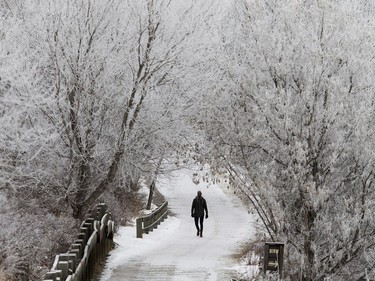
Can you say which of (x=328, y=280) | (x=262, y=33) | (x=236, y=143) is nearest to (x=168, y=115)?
(x=236, y=143)

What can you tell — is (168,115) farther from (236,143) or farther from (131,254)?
(131,254)

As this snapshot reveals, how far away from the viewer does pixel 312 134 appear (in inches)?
543

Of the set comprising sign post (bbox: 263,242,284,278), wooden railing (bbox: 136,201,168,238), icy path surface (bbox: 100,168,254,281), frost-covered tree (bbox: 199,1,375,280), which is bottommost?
icy path surface (bbox: 100,168,254,281)

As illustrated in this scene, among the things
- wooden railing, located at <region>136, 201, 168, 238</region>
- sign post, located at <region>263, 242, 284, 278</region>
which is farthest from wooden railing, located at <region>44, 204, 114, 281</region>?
wooden railing, located at <region>136, 201, 168, 238</region>

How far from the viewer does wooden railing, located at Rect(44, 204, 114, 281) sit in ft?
33.4

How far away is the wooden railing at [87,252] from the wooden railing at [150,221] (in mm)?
3456

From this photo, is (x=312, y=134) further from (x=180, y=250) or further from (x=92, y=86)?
(x=180, y=250)

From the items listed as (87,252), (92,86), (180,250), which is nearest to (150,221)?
(180,250)

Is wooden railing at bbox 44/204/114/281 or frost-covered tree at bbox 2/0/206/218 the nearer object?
wooden railing at bbox 44/204/114/281

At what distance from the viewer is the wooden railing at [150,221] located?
887 inches

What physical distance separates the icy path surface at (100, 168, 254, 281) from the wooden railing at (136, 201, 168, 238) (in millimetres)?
236

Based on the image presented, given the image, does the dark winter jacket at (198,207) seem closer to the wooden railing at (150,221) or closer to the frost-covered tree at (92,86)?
the wooden railing at (150,221)

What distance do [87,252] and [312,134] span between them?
190 inches

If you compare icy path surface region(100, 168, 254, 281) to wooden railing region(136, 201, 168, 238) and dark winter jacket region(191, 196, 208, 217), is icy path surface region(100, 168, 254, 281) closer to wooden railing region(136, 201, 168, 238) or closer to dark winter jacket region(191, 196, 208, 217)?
wooden railing region(136, 201, 168, 238)
